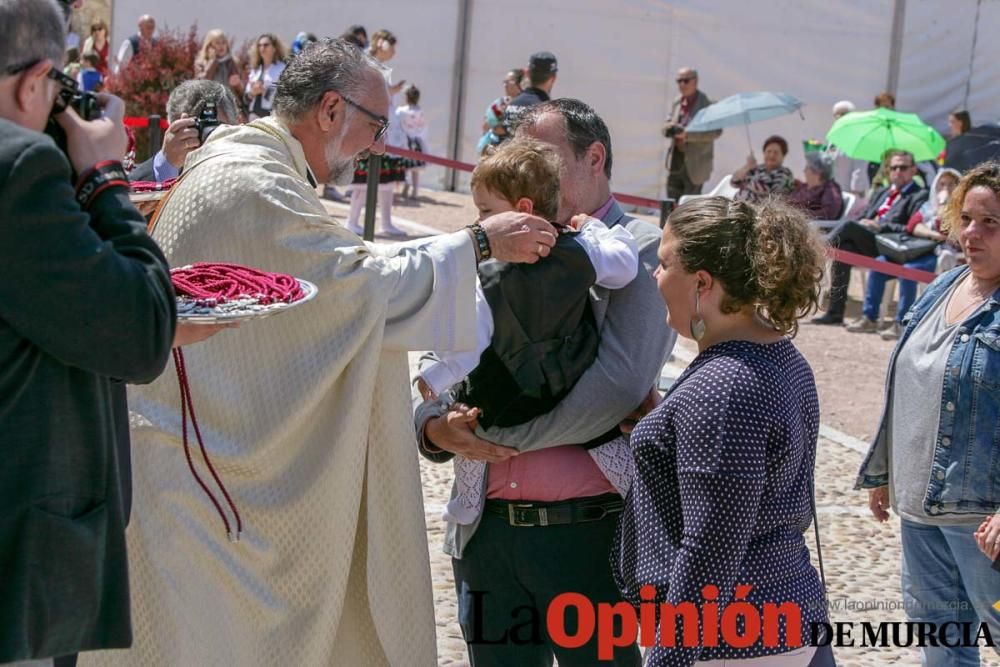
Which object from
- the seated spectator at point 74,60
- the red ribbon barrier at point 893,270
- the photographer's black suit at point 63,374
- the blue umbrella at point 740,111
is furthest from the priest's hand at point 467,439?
the seated spectator at point 74,60

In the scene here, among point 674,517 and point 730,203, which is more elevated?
point 730,203

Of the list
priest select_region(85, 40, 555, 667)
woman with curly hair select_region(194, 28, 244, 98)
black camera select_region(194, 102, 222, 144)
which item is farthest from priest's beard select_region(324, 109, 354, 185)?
woman with curly hair select_region(194, 28, 244, 98)

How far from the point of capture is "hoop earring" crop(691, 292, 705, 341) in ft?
9.75

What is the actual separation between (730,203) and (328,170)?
111 centimetres

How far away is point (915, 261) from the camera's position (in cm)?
1234

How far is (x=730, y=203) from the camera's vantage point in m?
3.00

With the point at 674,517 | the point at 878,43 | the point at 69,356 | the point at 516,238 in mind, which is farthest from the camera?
the point at 878,43

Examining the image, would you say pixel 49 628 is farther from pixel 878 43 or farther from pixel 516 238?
pixel 878 43

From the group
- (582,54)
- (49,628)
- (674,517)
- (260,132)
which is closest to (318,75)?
(260,132)

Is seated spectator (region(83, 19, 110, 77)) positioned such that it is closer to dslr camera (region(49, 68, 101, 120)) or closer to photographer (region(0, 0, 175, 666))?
dslr camera (region(49, 68, 101, 120))

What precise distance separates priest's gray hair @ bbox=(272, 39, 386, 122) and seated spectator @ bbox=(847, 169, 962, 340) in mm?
9547

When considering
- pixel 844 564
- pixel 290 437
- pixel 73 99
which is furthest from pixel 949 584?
pixel 73 99

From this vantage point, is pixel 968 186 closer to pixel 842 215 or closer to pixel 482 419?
pixel 482 419

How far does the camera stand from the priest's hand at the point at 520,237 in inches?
122
